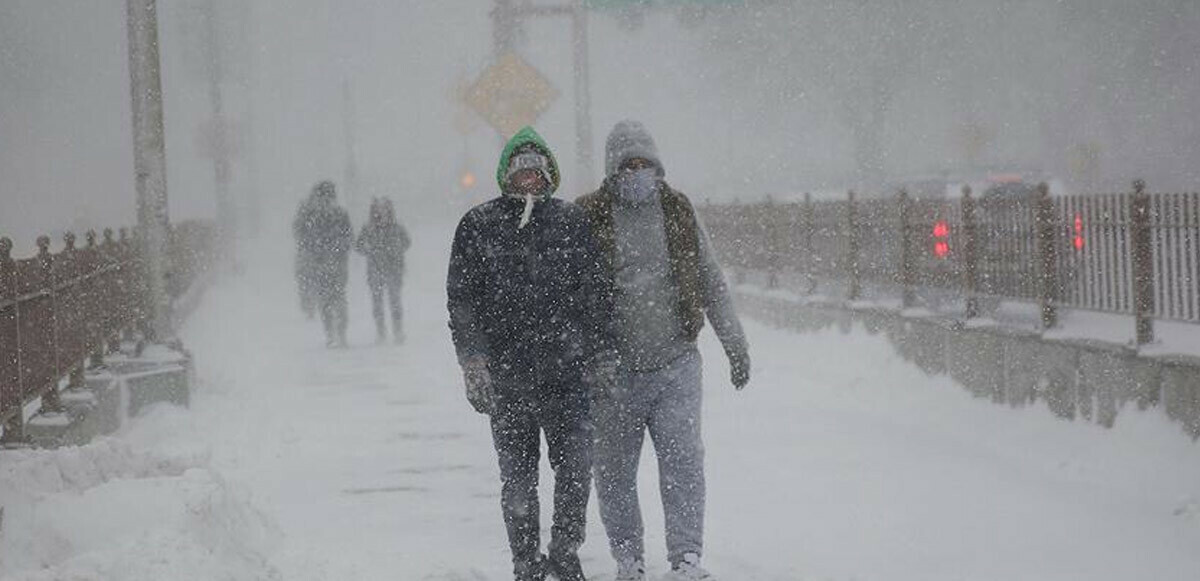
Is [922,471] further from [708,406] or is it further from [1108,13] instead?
[1108,13]

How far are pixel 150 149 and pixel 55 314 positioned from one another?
13.2ft

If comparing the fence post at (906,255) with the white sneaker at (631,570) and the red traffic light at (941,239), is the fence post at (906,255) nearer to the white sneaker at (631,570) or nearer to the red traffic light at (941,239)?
the red traffic light at (941,239)

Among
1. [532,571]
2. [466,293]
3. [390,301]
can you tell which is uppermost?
[466,293]

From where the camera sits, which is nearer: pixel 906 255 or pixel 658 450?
pixel 658 450

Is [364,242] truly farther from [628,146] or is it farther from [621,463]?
[628,146]

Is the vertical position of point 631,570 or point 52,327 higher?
point 52,327

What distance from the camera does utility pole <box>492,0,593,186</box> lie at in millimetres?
22031

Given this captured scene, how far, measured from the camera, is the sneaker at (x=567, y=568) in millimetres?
6367

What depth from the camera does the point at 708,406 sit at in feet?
42.9

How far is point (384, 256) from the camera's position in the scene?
1922 centimetres

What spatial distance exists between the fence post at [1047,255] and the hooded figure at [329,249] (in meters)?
9.78

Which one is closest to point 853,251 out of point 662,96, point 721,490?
point 721,490

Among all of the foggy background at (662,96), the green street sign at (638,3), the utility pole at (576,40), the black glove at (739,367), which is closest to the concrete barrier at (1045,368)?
the black glove at (739,367)

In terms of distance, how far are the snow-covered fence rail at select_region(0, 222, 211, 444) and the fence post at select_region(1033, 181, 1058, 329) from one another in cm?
674
